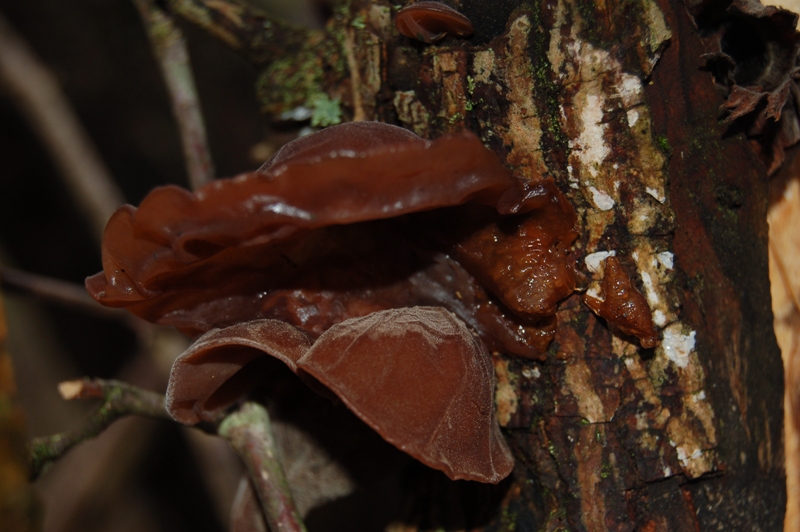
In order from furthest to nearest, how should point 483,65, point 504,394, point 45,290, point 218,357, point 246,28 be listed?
point 45,290
point 246,28
point 504,394
point 483,65
point 218,357

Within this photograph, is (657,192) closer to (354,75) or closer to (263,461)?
(354,75)

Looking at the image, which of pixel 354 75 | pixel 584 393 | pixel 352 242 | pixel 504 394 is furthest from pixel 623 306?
pixel 354 75

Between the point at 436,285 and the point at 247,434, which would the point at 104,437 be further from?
A: the point at 436,285

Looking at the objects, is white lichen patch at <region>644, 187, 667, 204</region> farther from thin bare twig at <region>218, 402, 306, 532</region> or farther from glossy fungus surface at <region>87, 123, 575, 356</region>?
thin bare twig at <region>218, 402, 306, 532</region>

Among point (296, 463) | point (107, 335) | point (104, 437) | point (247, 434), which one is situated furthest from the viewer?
point (107, 335)

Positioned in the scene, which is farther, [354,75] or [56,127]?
[56,127]

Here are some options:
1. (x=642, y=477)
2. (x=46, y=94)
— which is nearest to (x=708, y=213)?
(x=642, y=477)

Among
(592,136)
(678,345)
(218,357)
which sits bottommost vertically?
(678,345)
